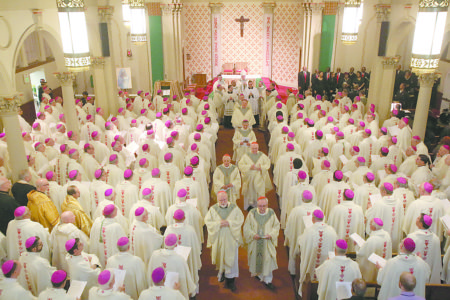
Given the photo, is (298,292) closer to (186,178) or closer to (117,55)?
(186,178)

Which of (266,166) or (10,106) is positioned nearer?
(10,106)

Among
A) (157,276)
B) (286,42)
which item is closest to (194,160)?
(157,276)

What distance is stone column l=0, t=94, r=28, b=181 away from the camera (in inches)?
345

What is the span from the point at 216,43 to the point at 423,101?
524 inches

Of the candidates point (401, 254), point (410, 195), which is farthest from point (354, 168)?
point (401, 254)

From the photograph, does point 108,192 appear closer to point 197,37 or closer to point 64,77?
point 64,77

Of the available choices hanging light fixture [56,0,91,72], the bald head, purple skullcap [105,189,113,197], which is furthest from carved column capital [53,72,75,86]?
the bald head

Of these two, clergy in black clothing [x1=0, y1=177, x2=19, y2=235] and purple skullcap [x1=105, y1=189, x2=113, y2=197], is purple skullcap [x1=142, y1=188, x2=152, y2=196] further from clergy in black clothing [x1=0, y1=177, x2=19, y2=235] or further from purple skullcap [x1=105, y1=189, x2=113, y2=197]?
clergy in black clothing [x1=0, y1=177, x2=19, y2=235]

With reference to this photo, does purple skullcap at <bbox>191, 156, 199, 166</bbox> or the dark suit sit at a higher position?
the dark suit

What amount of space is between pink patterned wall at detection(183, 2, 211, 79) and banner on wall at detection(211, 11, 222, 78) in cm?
27

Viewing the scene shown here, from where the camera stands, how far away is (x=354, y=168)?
390 inches

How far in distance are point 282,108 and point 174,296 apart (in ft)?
33.4

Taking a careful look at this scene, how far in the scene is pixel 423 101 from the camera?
36.8 ft

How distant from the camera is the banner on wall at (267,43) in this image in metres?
21.7
